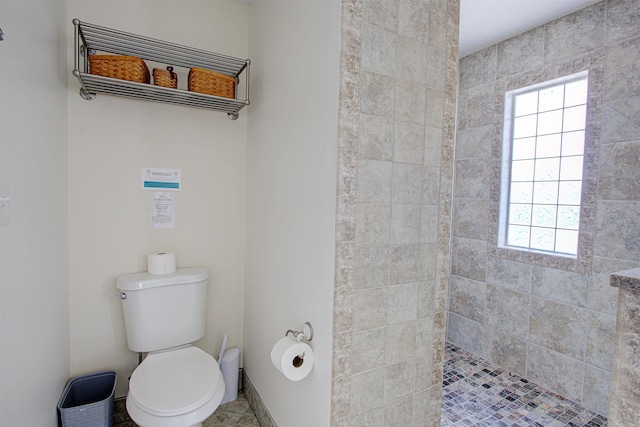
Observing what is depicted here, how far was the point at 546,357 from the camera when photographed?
227cm

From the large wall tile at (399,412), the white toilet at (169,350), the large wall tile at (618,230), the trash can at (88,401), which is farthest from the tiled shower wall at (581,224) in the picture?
the trash can at (88,401)

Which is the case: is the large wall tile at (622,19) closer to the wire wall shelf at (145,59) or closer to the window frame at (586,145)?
the window frame at (586,145)

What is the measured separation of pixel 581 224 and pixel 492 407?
52.2 inches

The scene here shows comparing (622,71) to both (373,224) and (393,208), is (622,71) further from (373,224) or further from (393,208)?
(373,224)

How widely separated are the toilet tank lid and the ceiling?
2.35m

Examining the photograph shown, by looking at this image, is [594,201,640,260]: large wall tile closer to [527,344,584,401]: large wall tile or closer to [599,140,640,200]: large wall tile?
[599,140,640,200]: large wall tile

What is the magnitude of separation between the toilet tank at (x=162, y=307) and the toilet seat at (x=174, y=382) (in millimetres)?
90

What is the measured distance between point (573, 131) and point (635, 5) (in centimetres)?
74

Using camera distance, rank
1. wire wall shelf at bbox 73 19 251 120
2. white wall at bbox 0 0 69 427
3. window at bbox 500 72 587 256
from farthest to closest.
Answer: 1. window at bbox 500 72 587 256
2. wire wall shelf at bbox 73 19 251 120
3. white wall at bbox 0 0 69 427

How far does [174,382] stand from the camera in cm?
149

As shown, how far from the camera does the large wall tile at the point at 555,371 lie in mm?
2117

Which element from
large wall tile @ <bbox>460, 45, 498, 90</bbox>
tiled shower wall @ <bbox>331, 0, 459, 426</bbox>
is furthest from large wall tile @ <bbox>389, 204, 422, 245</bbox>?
large wall tile @ <bbox>460, 45, 498, 90</bbox>

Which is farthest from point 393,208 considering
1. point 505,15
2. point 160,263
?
point 505,15

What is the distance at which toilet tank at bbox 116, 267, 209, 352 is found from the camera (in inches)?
66.9
